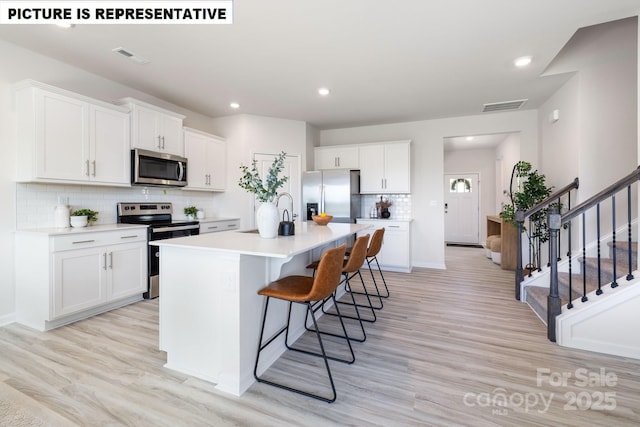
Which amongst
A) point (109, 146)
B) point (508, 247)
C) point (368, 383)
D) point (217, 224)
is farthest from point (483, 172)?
point (109, 146)

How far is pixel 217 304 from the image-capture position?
1.82m

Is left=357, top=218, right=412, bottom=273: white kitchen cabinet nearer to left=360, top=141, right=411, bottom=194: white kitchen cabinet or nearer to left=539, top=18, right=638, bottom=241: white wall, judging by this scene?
left=360, top=141, right=411, bottom=194: white kitchen cabinet

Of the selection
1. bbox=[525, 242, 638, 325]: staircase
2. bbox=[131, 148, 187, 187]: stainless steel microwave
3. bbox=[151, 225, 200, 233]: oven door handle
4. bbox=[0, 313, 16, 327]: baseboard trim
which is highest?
bbox=[131, 148, 187, 187]: stainless steel microwave

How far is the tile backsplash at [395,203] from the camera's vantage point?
5.28 metres

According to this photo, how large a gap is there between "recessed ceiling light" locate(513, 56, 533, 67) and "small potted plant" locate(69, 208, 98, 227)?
478 cm

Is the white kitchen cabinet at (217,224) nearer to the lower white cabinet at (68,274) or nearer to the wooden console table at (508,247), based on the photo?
the lower white cabinet at (68,274)

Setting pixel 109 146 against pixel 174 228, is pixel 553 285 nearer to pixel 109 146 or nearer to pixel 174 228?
pixel 174 228

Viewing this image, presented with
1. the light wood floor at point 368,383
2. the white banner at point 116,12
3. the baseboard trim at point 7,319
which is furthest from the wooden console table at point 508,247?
the baseboard trim at point 7,319

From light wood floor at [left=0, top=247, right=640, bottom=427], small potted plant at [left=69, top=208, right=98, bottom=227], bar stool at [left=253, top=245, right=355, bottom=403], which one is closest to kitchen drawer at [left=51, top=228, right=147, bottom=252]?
small potted plant at [left=69, top=208, right=98, bottom=227]

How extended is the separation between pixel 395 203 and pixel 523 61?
9.25 ft

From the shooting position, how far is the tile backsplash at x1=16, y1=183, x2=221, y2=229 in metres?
2.83

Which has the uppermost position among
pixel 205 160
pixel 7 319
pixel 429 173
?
pixel 205 160

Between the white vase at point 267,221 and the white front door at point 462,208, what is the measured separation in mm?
7102

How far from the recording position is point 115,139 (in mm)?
3260
